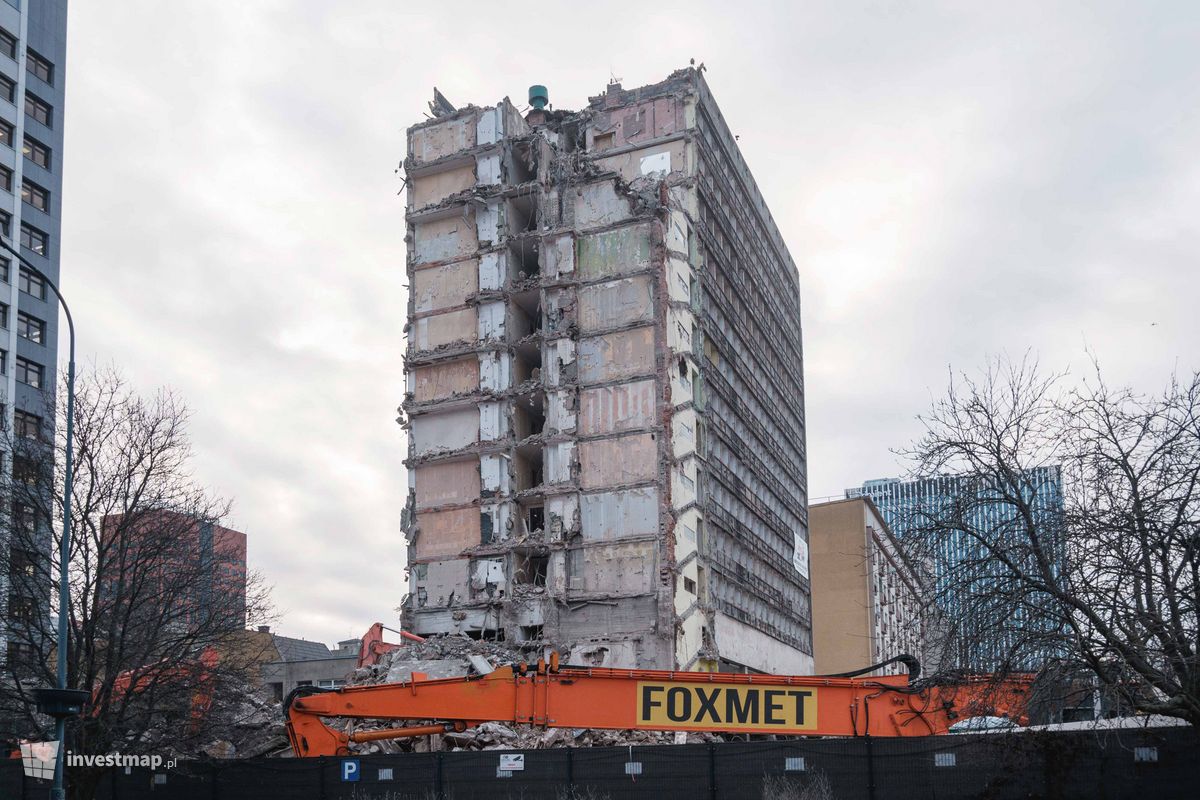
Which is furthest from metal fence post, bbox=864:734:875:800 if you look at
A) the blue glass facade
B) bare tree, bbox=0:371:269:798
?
bare tree, bbox=0:371:269:798

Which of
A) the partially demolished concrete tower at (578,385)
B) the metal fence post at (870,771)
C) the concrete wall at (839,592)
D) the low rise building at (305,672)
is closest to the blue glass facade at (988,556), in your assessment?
the metal fence post at (870,771)

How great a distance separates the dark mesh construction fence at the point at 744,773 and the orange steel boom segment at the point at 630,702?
0.90 meters

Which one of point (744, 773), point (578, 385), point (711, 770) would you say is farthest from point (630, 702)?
point (578, 385)

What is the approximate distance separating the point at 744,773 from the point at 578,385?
2341 centimetres

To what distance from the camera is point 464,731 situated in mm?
24578

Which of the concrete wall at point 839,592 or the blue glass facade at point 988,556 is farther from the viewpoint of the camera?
the concrete wall at point 839,592

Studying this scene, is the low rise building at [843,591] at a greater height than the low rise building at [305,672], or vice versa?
the low rise building at [843,591]

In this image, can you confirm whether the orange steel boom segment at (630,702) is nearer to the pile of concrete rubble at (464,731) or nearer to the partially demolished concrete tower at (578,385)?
the pile of concrete rubble at (464,731)

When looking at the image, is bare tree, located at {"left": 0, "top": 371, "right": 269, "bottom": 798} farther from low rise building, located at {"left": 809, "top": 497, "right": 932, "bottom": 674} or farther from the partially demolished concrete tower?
low rise building, located at {"left": 809, "top": 497, "right": 932, "bottom": 674}

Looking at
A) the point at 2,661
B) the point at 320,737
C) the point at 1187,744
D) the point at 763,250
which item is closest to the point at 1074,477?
the point at 1187,744

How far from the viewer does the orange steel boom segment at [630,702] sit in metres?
20.3

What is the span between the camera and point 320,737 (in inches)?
843

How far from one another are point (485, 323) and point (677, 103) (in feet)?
36.5

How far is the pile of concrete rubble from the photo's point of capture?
96.8 feet
